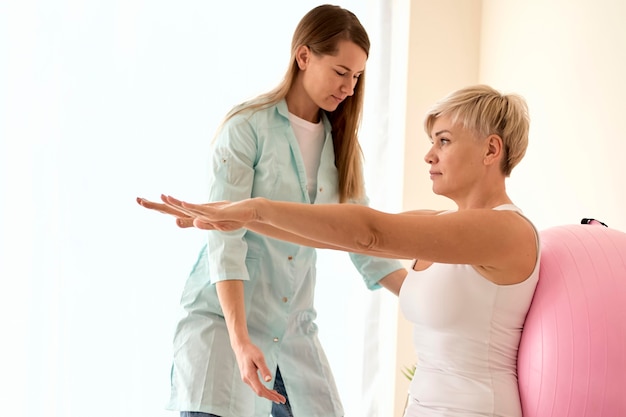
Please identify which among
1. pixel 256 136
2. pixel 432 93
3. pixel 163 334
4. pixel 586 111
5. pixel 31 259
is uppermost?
pixel 432 93

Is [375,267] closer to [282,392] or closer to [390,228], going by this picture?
[282,392]

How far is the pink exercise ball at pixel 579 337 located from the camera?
137cm

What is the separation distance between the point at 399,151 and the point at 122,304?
1246mm

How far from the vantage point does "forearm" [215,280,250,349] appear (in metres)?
1.67

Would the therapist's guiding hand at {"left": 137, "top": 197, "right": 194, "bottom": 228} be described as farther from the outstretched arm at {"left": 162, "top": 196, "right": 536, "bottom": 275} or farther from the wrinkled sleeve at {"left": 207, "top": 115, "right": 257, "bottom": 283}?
the wrinkled sleeve at {"left": 207, "top": 115, "right": 257, "bottom": 283}

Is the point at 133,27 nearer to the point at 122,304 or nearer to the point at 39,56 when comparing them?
the point at 39,56

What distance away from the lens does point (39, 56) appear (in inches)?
101

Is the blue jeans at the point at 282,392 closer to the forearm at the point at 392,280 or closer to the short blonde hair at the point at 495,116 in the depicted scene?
the forearm at the point at 392,280

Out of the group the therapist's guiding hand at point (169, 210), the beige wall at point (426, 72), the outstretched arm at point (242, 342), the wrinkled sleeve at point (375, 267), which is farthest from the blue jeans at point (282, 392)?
the beige wall at point (426, 72)

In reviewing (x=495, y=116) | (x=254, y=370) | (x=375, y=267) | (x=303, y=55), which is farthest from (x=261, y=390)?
(x=303, y=55)

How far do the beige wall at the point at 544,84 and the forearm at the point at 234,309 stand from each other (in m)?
1.10

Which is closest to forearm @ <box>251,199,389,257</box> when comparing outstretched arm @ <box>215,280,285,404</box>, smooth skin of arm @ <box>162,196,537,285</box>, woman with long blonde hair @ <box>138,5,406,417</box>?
smooth skin of arm @ <box>162,196,537,285</box>

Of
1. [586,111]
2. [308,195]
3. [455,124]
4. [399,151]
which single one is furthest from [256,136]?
[399,151]

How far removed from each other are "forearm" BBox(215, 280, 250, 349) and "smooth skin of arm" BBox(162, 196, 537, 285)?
336 mm
